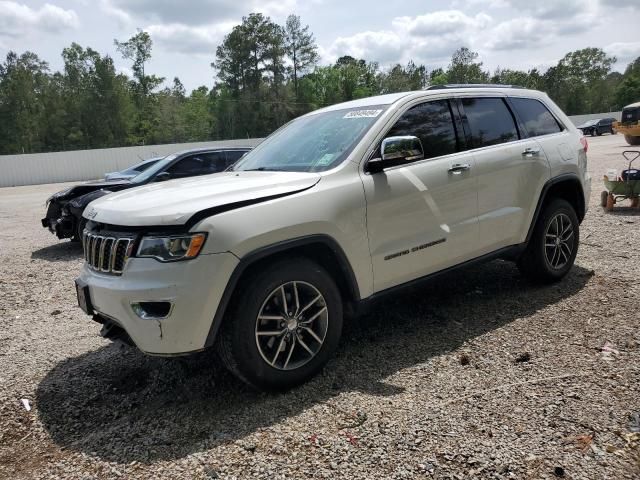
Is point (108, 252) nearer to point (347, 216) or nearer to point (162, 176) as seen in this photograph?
point (347, 216)

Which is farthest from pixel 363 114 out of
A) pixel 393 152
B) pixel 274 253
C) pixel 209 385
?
pixel 209 385

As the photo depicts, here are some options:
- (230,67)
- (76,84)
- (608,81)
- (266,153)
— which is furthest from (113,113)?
(608,81)

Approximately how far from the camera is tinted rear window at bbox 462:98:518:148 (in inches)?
172

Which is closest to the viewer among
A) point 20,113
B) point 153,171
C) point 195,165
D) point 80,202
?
point 80,202

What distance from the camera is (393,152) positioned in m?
3.54

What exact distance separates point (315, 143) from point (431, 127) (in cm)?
96

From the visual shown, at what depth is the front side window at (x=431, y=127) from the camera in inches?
154

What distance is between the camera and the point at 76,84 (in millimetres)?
64500

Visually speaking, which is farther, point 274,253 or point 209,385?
point 209,385

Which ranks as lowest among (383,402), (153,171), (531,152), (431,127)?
(383,402)

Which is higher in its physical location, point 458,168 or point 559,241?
point 458,168

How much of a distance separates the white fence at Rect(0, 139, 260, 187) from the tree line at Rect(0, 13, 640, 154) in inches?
969

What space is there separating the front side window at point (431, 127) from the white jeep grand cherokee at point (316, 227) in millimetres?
13

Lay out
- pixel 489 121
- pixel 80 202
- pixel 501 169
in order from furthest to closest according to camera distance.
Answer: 1. pixel 80 202
2. pixel 489 121
3. pixel 501 169
